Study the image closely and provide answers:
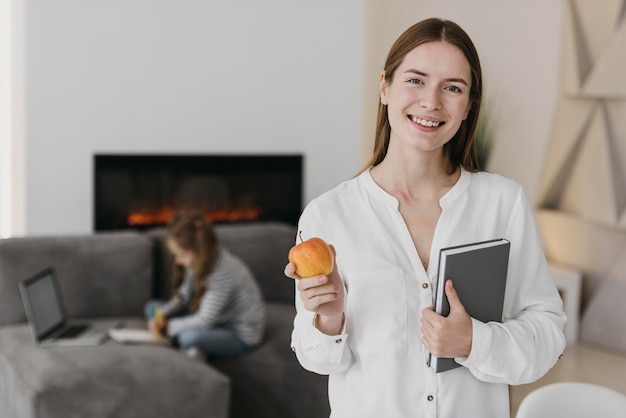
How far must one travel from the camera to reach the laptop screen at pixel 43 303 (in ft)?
12.0

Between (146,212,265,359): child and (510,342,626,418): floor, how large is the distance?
120 centimetres

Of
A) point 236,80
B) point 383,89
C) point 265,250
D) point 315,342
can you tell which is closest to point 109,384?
point 265,250

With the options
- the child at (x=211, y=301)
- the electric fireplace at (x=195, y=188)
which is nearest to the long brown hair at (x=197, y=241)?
the child at (x=211, y=301)

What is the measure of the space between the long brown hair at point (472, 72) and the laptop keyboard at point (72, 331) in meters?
2.48

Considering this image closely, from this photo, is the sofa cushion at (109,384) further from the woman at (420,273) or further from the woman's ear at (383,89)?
the woman's ear at (383,89)

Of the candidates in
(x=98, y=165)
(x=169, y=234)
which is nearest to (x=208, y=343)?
(x=169, y=234)

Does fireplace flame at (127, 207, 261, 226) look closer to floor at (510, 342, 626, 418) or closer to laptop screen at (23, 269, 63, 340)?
laptop screen at (23, 269, 63, 340)

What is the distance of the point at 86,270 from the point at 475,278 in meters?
Result: 2.93

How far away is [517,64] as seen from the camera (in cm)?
479

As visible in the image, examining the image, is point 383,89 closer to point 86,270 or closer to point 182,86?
point 86,270

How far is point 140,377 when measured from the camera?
3318 mm

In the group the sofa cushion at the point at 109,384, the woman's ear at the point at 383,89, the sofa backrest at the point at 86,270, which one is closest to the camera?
the woman's ear at the point at 383,89

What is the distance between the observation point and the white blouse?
4.80 feet

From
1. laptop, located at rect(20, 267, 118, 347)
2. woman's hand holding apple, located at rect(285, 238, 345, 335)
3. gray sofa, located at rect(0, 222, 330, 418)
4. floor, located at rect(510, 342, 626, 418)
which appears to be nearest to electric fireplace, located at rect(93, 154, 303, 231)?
gray sofa, located at rect(0, 222, 330, 418)
